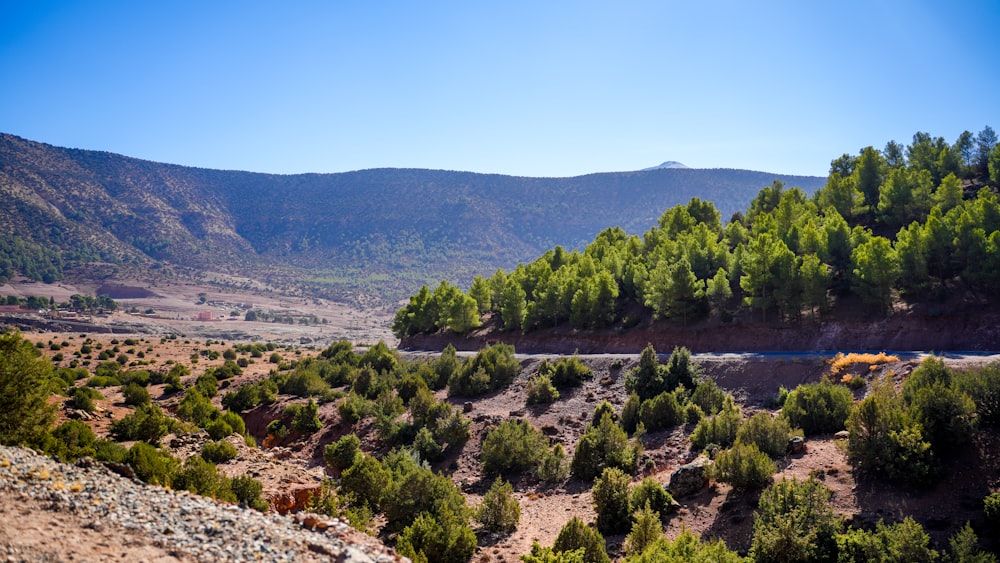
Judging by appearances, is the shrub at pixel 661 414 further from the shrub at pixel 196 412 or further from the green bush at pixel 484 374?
the shrub at pixel 196 412

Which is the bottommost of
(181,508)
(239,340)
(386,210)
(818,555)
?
(239,340)

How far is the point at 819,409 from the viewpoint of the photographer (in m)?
19.5

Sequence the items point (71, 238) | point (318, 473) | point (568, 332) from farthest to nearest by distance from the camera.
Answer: point (71, 238) → point (568, 332) → point (318, 473)

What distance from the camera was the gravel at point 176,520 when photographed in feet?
30.9

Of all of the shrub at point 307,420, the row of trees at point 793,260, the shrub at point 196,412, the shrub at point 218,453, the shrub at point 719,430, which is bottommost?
the shrub at point 307,420

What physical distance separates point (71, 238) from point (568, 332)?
128906 mm

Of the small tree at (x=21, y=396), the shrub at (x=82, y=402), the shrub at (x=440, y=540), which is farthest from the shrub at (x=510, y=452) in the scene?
the shrub at (x=82, y=402)

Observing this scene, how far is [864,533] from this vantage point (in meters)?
11.7

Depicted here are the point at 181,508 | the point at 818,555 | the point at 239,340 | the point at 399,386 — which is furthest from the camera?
the point at 239,340

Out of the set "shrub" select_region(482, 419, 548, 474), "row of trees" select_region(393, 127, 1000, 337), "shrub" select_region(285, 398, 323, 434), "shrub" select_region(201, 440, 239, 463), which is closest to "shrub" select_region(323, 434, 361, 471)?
"shrub" select_region(201, 440, 239, 463)

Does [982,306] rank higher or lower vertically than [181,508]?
higher

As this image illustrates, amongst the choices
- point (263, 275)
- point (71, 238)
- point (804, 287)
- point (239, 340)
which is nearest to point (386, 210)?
point (263, 275)

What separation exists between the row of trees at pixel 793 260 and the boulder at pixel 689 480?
80.8ft

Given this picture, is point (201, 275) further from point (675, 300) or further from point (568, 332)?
point (675, 300)
